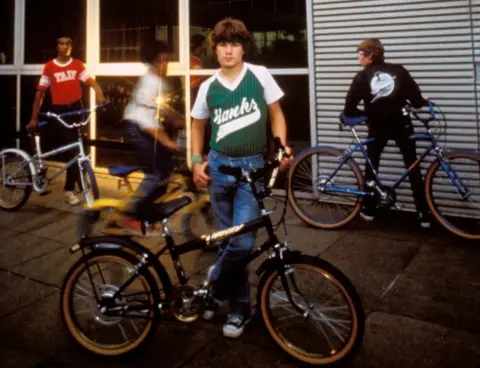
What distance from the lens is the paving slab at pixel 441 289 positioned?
397 centimetres

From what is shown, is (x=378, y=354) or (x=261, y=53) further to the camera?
(x=261, y=53)

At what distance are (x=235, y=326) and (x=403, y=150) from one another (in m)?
3.30

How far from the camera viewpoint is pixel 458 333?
3691 millimetres

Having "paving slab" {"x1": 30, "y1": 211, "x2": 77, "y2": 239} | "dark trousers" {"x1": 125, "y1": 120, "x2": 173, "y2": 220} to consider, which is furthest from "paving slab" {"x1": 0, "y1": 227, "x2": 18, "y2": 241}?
"dark trousers" {"x1": 125, "y1": 120, "x2": 173, "y2": 220}

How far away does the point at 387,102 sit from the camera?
5980 millimetres

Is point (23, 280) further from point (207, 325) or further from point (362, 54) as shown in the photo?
point (362, 54)

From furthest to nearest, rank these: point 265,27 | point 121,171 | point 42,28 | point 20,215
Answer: point 42,28
point 265,27
point 20,215
point 121,171

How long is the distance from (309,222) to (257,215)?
2.79 m

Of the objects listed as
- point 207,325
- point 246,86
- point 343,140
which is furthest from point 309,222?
point 246,86

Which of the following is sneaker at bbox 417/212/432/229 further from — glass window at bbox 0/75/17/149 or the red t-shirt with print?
glass window at bbox 0/75/17/149

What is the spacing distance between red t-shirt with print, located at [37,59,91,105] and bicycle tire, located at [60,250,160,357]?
469 centimetres

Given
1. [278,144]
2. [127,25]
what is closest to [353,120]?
[278,144]

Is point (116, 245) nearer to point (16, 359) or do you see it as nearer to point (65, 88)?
point (16, 359)

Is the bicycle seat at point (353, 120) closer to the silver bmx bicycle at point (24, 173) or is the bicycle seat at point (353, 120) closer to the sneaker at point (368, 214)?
the sneaker at point (368, 214)
